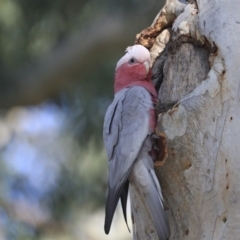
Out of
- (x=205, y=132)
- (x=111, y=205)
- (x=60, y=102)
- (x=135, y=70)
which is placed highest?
(x=60, y=102)

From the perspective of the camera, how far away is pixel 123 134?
1.76 m

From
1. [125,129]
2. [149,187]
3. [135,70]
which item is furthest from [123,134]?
[135,70]

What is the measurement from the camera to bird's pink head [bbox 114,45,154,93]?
1.94 meters

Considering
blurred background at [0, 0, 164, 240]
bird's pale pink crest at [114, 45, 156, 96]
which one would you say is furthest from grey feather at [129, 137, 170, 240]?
blurred background at [0, 0, 164, 240]

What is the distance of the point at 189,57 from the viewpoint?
1818mm

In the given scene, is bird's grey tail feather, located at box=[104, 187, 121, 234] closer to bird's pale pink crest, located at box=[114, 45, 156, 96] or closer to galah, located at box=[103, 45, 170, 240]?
galah, located at box=[103, 45, 170, 240]

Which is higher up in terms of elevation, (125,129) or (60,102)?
(60,102)

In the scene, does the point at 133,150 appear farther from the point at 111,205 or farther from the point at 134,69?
the point at 134,69

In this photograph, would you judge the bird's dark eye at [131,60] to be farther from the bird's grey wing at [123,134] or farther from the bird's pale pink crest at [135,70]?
the bird's grey wing at [123,134]

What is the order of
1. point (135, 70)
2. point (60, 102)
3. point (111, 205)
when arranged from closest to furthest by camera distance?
point (111, 205), point (135, 70), point (60, 102)

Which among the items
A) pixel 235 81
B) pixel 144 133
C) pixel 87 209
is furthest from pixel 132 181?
pixel 87 209

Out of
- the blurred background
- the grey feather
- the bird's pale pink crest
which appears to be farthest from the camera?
the blurred background

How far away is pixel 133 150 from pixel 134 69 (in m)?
0.32

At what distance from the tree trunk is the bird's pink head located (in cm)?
14
